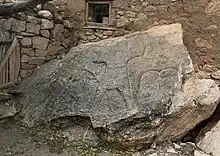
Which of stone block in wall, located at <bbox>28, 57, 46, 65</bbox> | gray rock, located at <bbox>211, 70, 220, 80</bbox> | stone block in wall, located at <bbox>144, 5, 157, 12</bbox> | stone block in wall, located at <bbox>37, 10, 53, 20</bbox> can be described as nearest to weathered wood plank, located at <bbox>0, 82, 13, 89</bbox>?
stone block in wall, located at <bbox>28, 57, 46, 65</bbox>

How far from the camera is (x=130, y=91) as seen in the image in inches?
178

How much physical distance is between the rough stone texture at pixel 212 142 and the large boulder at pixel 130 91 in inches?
8.8

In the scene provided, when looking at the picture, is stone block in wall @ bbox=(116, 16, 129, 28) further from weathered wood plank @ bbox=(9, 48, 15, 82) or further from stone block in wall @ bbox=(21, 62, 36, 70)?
weathered wood plank @ bbox=(9, 48, 15, 82)

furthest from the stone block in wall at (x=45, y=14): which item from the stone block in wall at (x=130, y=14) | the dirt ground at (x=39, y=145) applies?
the dirt ground at (x=39, y=145)

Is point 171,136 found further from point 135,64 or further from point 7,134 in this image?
point 7,134

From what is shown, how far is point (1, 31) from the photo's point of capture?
5.47m

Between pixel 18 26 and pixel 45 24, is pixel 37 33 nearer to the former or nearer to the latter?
pixel 45 24

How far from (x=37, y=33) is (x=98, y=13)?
102cm

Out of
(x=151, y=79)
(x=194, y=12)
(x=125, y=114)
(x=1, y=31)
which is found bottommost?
(x=125, y=114)

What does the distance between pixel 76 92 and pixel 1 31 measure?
164 cm

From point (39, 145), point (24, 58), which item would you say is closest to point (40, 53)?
point (24, 58)

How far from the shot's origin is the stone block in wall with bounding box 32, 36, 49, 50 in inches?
219

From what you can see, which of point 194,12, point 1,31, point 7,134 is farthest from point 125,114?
point 1,31

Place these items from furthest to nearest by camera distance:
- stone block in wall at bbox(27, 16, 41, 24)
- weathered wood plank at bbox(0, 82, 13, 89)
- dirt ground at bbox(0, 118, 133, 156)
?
stone block in wall at bbox(27, 16, 41, 24), weathered wood plank at bbox(0, 82, 13, 89), dirt ground at bbox(0, 118, 133, 156)
